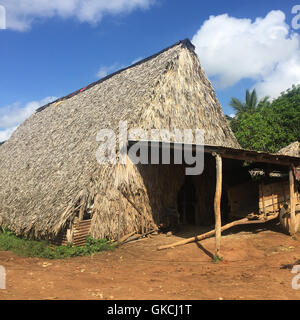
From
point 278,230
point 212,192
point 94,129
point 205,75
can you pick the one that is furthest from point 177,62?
point 278,230

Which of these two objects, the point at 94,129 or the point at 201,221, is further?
the point at 201,221

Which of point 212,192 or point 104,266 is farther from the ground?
point 212,192

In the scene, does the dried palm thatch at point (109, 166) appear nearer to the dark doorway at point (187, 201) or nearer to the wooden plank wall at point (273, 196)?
the dark doorway at point (187, 201)

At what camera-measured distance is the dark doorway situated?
1114 cm

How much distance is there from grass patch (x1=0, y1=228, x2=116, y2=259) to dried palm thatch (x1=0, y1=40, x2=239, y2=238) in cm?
25

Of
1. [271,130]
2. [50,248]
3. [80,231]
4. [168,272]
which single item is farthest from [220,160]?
[271,130]

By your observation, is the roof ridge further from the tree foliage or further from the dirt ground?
the tree foliage

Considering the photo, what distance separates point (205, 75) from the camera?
41.1 ft

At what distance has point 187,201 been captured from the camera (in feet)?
37.6

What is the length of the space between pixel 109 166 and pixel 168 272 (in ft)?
11.0

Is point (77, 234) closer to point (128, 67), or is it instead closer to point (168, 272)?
point (168, 272)
